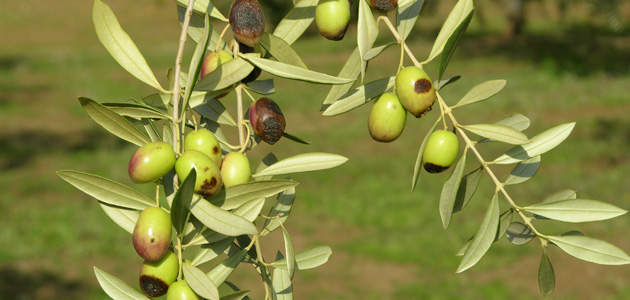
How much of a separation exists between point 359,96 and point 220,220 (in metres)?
0.25

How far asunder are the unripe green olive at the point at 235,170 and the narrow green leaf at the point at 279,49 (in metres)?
0.12

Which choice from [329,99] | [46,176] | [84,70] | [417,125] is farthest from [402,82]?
[84,70]

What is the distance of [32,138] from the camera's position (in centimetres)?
804

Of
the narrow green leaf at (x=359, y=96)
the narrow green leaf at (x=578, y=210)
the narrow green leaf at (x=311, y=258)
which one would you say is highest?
the narrow green leaf at (x=359, y=96)

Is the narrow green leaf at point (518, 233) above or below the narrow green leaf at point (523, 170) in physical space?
below

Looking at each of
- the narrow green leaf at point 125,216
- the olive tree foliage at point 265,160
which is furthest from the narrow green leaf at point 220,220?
the narrow green leaf at point 125,216

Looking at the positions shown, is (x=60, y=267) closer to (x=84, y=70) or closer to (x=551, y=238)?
(x=551, y=238)

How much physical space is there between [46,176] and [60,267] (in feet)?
6.81

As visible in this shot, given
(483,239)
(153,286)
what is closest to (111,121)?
(153,286)

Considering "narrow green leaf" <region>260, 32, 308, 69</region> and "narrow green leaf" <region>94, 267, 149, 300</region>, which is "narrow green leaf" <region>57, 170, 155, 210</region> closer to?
"narrow green leaf" <region>94, 267, 149, 300</region>

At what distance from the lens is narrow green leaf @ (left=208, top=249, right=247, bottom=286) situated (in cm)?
74

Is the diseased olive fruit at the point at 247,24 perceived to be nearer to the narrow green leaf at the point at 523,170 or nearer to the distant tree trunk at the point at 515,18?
the narrow green leaf at the point at 523,170

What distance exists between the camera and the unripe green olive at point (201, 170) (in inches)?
25.8

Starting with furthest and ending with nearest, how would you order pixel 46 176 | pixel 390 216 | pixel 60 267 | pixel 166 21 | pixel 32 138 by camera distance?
pixel 166 21 < pixel 32 138 < pixel 46 176 < pixel 390 216 < pixel 60 267
